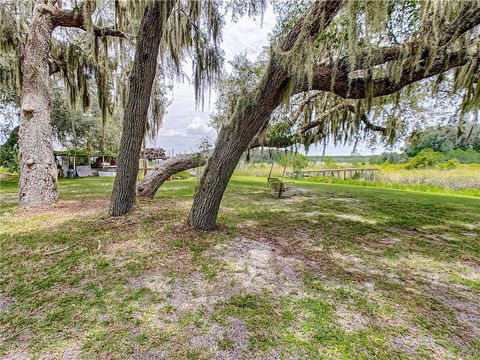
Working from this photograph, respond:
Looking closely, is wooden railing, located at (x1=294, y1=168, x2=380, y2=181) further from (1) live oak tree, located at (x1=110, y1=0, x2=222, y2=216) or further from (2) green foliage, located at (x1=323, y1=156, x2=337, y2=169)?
(1) live oak tree, located at (x1=110, y1=0, x2=222, y2=216)

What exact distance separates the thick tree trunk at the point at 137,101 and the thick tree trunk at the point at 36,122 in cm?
179

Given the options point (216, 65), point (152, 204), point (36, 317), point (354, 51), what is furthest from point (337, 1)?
point (152, 204)

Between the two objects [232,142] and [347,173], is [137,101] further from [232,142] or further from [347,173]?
[347,173]

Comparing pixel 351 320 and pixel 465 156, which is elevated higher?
pixel 465 156

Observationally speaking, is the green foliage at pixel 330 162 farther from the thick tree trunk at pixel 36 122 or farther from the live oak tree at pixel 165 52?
the thick tree trunk at pixel 36 122

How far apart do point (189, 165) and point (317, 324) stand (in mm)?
5145

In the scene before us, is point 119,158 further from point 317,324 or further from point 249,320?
point 317,324

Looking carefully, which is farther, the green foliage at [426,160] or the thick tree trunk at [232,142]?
the green foliage at [426,160]

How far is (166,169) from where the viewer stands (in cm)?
612

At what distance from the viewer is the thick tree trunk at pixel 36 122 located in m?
4.44

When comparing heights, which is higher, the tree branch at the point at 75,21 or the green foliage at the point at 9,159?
the tree branch at the point at 75,21

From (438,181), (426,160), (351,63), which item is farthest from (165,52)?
(426,160)

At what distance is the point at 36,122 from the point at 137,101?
2361 millimetres

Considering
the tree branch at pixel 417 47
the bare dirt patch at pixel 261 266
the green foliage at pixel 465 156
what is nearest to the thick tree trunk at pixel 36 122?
the bare dirt patch at pixel 261 266
